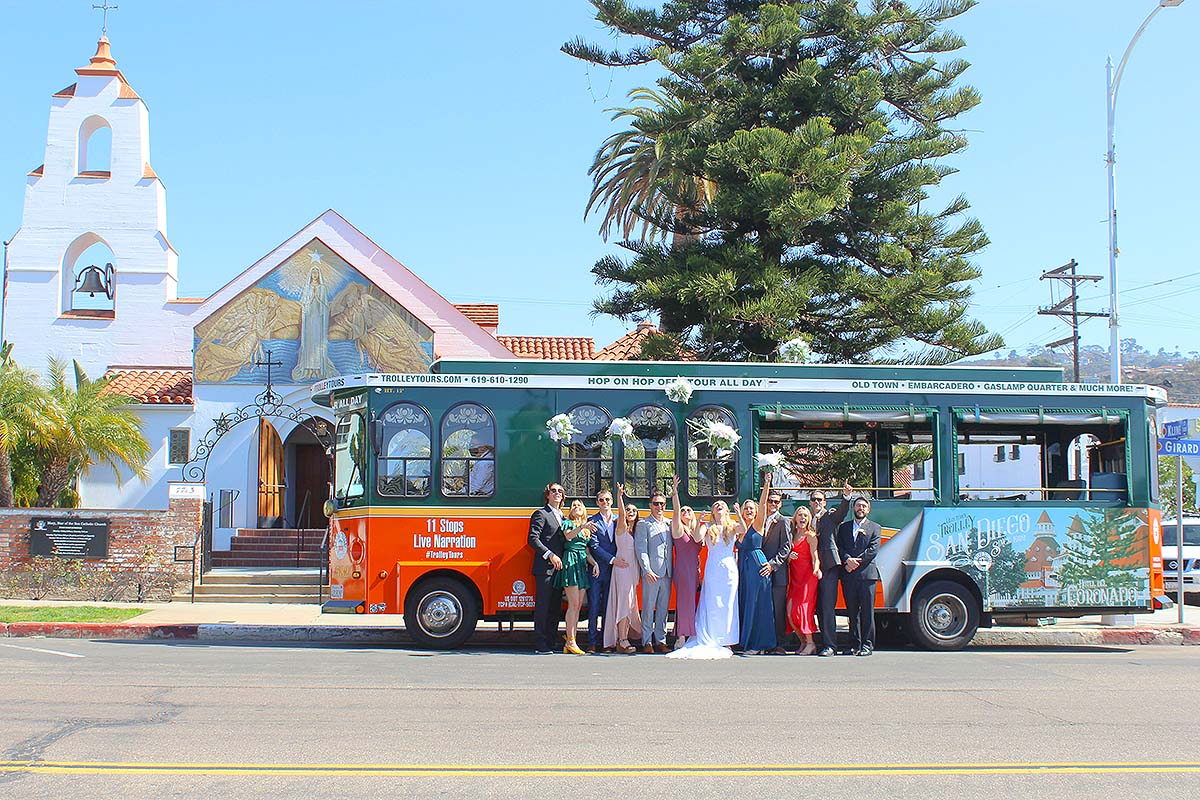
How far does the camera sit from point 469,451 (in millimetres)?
14242

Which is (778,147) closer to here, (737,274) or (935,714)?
(737,274)

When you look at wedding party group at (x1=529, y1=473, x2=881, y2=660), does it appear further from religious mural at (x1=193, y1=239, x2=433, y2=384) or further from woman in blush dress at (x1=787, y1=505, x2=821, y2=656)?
religious mural at (x1=193, y1=239, x2=433, y2=384)

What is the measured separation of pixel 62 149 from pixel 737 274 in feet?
60.0

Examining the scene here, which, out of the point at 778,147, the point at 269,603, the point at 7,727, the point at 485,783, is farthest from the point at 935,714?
the point at 778,147

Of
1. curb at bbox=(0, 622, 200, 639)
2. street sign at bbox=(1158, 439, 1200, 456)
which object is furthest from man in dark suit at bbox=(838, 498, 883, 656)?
curb at bbox=(0, 622, 200, 639)

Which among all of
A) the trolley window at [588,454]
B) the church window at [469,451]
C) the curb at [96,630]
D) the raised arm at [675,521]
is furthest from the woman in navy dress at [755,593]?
the curb at [96,630]

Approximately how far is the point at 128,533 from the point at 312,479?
9.03 meters

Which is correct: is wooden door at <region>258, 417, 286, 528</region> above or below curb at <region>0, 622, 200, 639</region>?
above

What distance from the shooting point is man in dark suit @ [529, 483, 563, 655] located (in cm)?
1378

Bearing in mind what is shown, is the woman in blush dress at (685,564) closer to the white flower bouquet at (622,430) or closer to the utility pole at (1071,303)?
the white flower bouquet at (622,430)

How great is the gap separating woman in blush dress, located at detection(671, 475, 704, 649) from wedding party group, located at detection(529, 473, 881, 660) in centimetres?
1

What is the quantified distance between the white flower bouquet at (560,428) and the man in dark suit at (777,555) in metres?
2.42

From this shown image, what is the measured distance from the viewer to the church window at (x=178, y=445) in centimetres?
2669

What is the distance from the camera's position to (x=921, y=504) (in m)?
14.8
